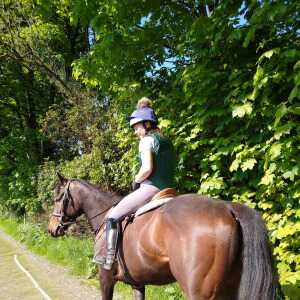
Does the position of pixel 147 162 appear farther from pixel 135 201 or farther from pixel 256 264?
pixel 256 264

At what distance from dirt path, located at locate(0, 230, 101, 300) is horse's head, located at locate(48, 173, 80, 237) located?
2.04 metres

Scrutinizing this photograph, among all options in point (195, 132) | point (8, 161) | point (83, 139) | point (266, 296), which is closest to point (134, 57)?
point (195, 132)

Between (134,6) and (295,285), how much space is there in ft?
18.5

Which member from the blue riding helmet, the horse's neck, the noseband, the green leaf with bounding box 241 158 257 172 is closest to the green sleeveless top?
the blue riding helmet

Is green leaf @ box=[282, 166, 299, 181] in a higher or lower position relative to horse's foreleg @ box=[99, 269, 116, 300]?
higher

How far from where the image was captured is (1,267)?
448 inches

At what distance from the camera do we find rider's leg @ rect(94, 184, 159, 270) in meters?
4.80

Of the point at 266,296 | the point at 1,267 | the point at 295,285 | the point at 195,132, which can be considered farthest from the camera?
the point at 1,267

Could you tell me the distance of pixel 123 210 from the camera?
4.89 metres

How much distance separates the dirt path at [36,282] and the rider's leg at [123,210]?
332cm

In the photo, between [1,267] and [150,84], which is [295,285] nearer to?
[150,84]

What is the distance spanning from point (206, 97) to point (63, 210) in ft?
9.66

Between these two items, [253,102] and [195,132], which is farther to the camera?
[195,132]

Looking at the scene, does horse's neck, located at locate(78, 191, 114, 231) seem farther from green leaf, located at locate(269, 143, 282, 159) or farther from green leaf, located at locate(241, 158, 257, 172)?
green leaf, located at locate(269, 143, 282, 159)
